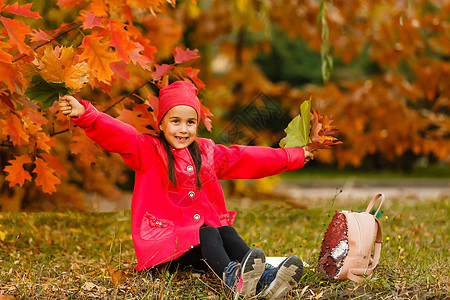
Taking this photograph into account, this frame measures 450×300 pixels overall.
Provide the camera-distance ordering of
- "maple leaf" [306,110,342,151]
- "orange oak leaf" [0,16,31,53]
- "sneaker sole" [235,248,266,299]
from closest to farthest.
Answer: "sneaker sole" [235,248,266,299] → "orange oak leaf" [0,16,31,53] → "maple leaf" [306,110,342,151]

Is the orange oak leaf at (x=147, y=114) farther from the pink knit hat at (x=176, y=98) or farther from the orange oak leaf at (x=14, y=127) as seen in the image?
the orange oak leaf at (x=14, y=127)

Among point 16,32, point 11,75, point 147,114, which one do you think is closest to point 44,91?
point 11,75

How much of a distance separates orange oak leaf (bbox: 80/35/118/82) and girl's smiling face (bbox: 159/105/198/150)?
37 centimetres

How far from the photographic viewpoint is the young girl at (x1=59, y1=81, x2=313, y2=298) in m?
2.54

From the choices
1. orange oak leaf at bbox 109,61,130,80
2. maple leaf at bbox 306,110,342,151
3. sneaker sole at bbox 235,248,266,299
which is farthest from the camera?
orange oak leaf at bbox 109,61,130,80

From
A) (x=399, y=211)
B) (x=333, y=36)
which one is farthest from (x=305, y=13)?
(x=399, y=211)

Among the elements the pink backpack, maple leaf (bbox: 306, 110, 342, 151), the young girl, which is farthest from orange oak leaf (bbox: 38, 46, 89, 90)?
the pink backpack

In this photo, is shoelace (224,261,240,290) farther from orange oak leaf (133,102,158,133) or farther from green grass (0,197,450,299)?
orange oak leaf (133,102,158,133)

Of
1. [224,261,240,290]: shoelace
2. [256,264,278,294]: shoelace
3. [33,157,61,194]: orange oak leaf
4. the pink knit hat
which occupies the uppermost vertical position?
the pink knit hat

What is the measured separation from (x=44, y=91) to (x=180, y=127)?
683 mm

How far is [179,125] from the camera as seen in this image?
8.89 ft

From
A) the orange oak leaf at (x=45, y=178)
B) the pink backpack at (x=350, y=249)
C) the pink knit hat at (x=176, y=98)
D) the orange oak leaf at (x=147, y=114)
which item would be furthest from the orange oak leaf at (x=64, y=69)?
the pink backpack at (x=350, y=249)

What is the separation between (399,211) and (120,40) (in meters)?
3.42

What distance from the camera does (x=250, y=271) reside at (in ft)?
7.61
